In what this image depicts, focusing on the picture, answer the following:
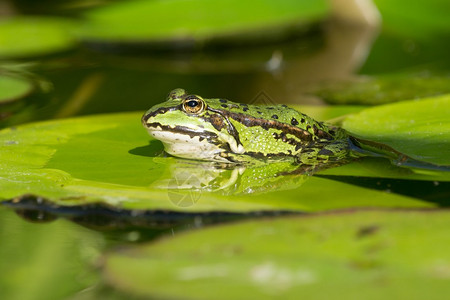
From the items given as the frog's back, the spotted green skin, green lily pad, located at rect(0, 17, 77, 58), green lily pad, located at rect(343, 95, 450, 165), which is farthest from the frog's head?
green lily pad, located at rect(0, 17, 77, 58)

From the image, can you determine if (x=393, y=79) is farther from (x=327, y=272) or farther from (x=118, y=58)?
(x=327, y=272)

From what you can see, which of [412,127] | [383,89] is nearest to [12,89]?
[383,89]

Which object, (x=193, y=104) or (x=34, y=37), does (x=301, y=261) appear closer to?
(x=193, y=104)

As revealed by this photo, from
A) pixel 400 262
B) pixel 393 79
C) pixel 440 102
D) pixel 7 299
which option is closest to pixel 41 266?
pixel 7 299

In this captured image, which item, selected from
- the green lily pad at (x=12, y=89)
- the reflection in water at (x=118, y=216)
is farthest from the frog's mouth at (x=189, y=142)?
the green lily pad at (x=12, y=89)

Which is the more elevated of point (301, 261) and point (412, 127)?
point (412, 127)

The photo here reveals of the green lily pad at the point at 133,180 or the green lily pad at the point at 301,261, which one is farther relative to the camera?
the green lily pad at the point at 133,180

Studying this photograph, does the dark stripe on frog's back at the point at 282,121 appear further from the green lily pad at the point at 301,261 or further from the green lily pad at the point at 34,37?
the green lily pad at the point at 34,37

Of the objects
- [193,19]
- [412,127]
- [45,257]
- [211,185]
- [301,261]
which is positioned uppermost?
[193,19]
